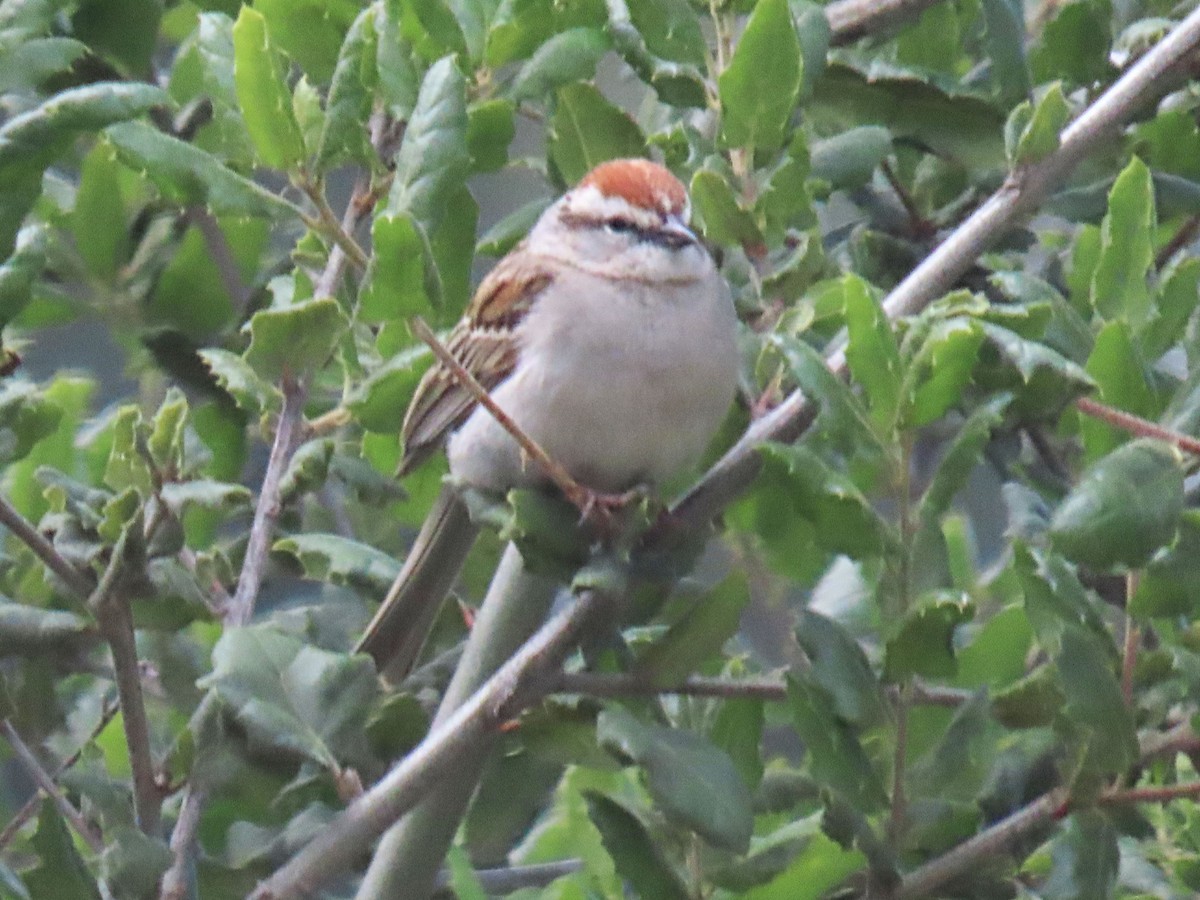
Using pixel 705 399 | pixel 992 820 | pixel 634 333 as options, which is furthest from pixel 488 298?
pixel 992 820

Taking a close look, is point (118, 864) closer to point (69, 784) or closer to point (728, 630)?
point (69, 784)

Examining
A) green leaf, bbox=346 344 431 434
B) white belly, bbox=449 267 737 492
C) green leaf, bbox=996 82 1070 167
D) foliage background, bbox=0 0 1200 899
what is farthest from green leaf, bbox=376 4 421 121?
green leaf, bbox=996 82 1070 167

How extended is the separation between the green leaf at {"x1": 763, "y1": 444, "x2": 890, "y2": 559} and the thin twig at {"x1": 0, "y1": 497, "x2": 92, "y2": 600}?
508 millimetres

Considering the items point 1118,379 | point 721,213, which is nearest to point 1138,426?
point 1118,379

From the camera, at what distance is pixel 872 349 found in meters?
1.26

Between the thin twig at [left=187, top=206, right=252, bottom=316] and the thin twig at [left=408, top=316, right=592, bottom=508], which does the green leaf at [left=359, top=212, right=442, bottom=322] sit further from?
the thin twig at [left=187, top=206, right=252, bottom=316]

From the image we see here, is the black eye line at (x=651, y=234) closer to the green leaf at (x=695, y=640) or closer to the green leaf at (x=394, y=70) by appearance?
the green leaf at (x=394, y=70)

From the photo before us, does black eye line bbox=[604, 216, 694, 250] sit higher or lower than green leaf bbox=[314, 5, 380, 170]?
lower

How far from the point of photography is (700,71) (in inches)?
64.5

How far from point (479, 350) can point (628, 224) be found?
0.67 ft

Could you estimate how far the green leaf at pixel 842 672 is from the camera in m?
1.28

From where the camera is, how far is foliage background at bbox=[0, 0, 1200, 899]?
1270 mm

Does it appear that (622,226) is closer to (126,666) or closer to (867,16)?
(867,16)

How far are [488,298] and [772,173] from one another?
45 cm
